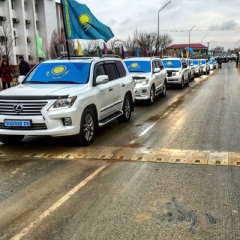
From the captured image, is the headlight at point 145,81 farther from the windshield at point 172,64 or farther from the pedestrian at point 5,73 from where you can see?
the windshield at point 172,64

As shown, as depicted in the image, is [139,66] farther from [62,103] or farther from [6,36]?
[6,36]

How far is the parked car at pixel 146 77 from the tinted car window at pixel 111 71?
4.35 meters

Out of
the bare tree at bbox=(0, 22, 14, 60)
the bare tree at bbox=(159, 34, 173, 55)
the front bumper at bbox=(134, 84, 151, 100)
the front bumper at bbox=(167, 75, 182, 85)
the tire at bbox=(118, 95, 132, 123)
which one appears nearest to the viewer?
the tire at bbox=(118, 95, 132, 123)

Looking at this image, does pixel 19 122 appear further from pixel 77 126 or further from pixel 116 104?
pixel 116 104

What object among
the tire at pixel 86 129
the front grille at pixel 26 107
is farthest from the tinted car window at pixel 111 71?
the front grille at pixel 26 107

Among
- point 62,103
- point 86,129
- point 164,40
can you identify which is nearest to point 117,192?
point 62,103

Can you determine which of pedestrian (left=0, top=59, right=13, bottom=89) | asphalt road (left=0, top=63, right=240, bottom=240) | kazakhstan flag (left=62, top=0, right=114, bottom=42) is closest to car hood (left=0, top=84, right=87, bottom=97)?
asphalt road (left=0, top=63, right=240, bottom=240)

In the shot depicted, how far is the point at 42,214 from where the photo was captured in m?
4.07

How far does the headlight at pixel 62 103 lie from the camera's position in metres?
6.58

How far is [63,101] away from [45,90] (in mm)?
530

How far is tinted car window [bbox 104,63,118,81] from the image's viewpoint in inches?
349

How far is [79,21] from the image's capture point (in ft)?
35.8

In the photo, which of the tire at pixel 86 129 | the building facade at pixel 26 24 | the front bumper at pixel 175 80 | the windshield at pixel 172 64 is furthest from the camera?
the building facade at pixel 26 24

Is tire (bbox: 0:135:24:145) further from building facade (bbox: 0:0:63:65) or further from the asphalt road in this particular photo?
building facade (bbox: 0:0:63:65)
